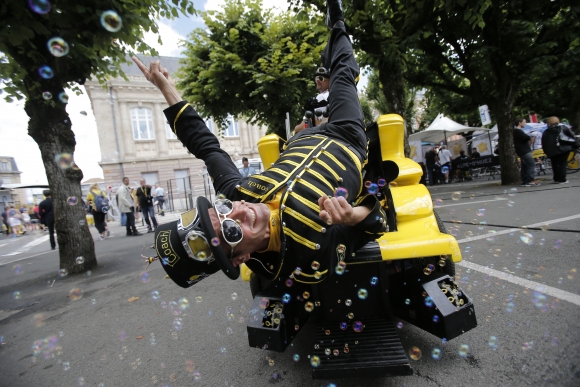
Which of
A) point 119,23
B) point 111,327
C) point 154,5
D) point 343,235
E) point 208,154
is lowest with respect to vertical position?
Answer: point 111,327

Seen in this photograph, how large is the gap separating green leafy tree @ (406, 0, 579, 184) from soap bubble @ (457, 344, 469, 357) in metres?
7.56

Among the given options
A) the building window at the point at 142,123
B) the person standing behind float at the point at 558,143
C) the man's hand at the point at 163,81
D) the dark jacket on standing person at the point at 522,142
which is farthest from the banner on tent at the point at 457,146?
the building window at the point at 142,123

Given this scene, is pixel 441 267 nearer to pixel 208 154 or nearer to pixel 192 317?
pixel 208 154

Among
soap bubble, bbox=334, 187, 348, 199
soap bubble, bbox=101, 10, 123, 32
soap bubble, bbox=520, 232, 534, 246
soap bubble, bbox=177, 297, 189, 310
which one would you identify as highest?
soap bubble, bbox=101, 10, 123, 32

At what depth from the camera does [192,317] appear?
8.98 feet

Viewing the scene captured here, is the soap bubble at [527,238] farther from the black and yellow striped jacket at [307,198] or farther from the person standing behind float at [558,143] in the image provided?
the person standing behind float at [558,143]

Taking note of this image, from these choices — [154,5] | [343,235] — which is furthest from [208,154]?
[154,5]

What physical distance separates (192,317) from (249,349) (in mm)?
882

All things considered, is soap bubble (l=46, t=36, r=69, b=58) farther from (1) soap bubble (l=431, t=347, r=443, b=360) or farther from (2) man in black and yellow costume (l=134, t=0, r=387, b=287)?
(1) soap bubble (l=431, t=347, r=443, b=360)

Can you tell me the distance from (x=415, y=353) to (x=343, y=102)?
158 cm

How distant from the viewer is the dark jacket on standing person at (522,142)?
780cm

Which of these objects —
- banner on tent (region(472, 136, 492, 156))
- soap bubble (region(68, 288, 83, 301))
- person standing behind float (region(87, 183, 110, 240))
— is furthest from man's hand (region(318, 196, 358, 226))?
banner on tent (region(472, 136, 492, 156))

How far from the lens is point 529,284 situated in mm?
2422

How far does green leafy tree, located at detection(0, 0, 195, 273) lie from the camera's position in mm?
4148
